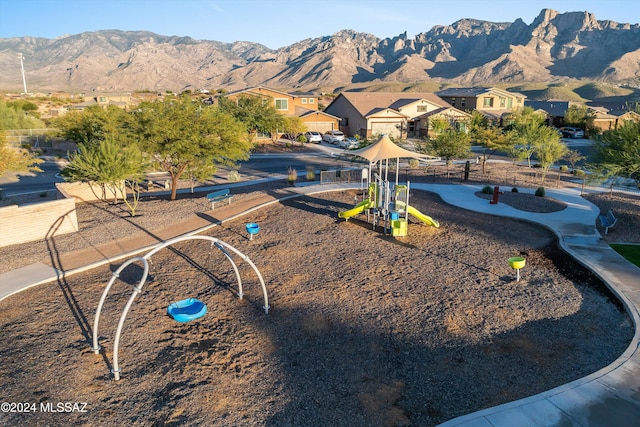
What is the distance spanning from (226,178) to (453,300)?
23.9 m

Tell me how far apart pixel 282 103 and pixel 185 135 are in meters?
41.8

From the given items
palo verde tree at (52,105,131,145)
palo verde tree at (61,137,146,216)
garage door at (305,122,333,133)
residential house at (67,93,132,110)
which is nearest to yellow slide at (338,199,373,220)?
palo verde tree at (61,137,146,216)

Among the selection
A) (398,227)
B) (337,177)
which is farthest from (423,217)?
(337,177)

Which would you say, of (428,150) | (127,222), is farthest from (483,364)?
(428,150)

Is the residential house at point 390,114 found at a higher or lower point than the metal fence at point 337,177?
higher

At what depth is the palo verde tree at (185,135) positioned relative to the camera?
23172mm

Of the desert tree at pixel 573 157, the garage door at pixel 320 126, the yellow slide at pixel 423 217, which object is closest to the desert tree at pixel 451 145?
the desert tree at pixel 573 157

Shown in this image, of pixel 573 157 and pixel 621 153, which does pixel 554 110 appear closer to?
pixel 573 157

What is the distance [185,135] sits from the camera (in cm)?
2323

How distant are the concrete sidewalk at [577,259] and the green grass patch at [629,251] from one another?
32 centimetres

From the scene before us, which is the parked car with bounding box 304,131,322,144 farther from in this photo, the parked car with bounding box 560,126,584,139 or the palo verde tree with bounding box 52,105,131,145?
the parked car with bounding box 560,126,584,139

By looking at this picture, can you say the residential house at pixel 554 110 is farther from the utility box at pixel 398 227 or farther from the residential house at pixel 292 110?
the utility box at pixel 398 227

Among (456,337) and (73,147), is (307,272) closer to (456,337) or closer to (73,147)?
(456,337)

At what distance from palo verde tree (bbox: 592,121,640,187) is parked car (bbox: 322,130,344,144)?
119 feet
